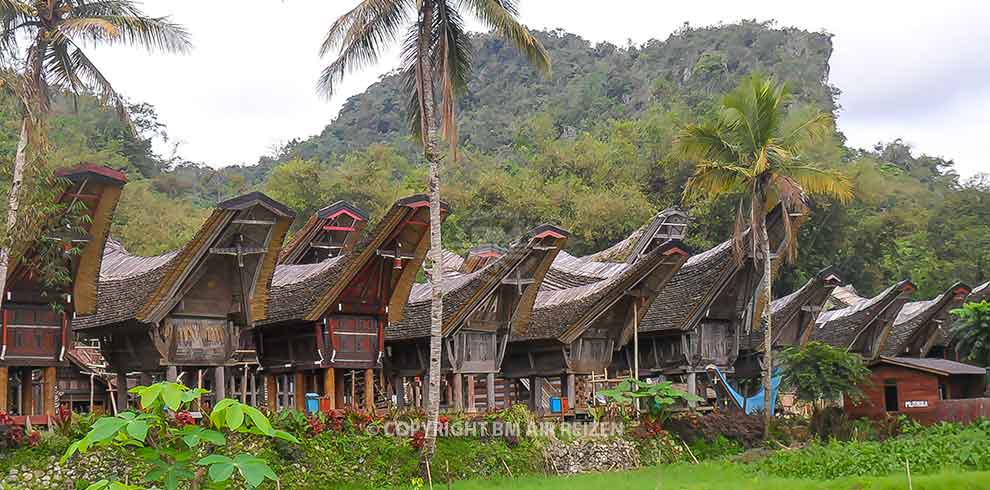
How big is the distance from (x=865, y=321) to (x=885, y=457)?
1767 centimetres

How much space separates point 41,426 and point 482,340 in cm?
1209

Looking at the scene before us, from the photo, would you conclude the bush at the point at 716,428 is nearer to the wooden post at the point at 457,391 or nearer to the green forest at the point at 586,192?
the wooden post at the point at 457,391

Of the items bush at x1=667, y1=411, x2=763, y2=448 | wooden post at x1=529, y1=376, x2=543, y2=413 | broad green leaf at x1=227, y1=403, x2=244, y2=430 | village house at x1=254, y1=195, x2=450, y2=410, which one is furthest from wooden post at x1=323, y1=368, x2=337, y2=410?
broad green leaf at x1=227, y1=403, x2=244, y2=430

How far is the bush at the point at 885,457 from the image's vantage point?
73.3 ft

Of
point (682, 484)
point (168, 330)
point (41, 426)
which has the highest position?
point (168, 330)

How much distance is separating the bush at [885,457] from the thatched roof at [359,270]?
30.2 ft

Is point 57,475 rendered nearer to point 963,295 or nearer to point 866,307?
point 866,307

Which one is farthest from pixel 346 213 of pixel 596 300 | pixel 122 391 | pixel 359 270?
pixel 122 391

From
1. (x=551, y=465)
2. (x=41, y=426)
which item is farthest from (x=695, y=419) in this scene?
(x=41, y=426)

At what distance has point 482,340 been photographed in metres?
29.3

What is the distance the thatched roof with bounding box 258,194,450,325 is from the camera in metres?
25.7

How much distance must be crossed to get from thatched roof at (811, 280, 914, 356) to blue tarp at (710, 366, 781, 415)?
450cm

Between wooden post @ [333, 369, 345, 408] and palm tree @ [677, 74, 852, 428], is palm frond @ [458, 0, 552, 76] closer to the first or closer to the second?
palm tree @ [677, 74, 852, 428]

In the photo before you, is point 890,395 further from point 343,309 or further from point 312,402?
point 312,402
